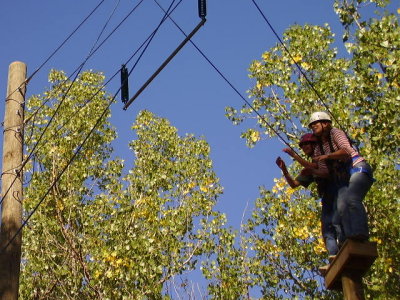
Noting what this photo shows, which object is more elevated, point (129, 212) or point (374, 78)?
point (129, 212)

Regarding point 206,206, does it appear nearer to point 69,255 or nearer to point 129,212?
point 129,212

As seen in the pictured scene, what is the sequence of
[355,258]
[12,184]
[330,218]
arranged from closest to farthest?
[355,258] → [330,218] → [12,184]

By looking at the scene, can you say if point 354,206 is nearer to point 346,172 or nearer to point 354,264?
point 346,172

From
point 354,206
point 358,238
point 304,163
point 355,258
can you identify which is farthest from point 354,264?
point 304,163

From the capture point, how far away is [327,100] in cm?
1501

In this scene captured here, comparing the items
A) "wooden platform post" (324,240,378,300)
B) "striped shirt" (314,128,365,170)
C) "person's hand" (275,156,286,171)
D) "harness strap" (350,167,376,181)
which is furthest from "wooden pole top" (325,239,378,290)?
"person's hand" (275,156,286,171)

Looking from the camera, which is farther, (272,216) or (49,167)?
(49,167)

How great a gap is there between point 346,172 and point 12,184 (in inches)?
177

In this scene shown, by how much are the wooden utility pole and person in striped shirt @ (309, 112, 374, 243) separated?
4000 millimetres

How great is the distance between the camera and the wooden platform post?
5.50 m

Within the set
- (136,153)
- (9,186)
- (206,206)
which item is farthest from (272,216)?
(9,186)

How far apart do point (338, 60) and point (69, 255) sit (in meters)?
8.69

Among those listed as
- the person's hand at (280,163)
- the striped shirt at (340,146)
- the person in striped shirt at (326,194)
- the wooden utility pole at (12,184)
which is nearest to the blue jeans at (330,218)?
the person in striped shirt at (326,194)

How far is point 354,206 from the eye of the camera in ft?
19.3
